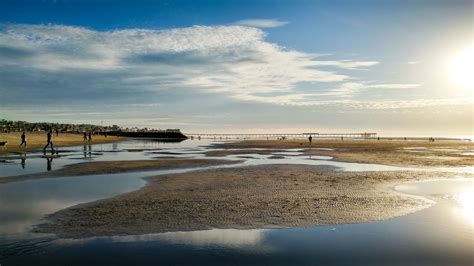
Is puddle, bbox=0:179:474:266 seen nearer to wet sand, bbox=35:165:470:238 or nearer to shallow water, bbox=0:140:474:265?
shallow water, bbox=0:140:474:265

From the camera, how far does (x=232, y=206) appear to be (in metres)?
15.0

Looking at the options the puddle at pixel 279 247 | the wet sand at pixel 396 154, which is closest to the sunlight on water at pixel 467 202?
the puddle at pixel 279 247

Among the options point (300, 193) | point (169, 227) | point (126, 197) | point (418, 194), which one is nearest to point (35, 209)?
point (126, 197)

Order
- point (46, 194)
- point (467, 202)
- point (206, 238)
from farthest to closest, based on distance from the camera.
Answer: point (46, 194), point (467, 202), point (206, 238)

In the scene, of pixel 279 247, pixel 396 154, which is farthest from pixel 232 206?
pixel 396 154

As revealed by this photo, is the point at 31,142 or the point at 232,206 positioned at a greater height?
the point at 31,142

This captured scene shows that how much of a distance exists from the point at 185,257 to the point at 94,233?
3.48 metres

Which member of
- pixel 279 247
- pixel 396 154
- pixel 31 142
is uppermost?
pixel 31 142

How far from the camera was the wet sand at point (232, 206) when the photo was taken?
1211cm

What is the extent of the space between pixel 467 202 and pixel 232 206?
9.90 metres

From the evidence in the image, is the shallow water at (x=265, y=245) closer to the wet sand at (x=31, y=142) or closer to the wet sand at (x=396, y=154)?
the wet sand at (x=396, y=154)

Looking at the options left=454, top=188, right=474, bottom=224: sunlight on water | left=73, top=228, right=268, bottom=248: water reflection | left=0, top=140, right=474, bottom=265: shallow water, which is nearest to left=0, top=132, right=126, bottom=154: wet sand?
left=0, top=140, right=474, bottom=265: shallow water

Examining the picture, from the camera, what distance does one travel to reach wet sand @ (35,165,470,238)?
39.7 feet

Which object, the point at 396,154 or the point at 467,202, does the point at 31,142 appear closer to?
the point at 396,154
